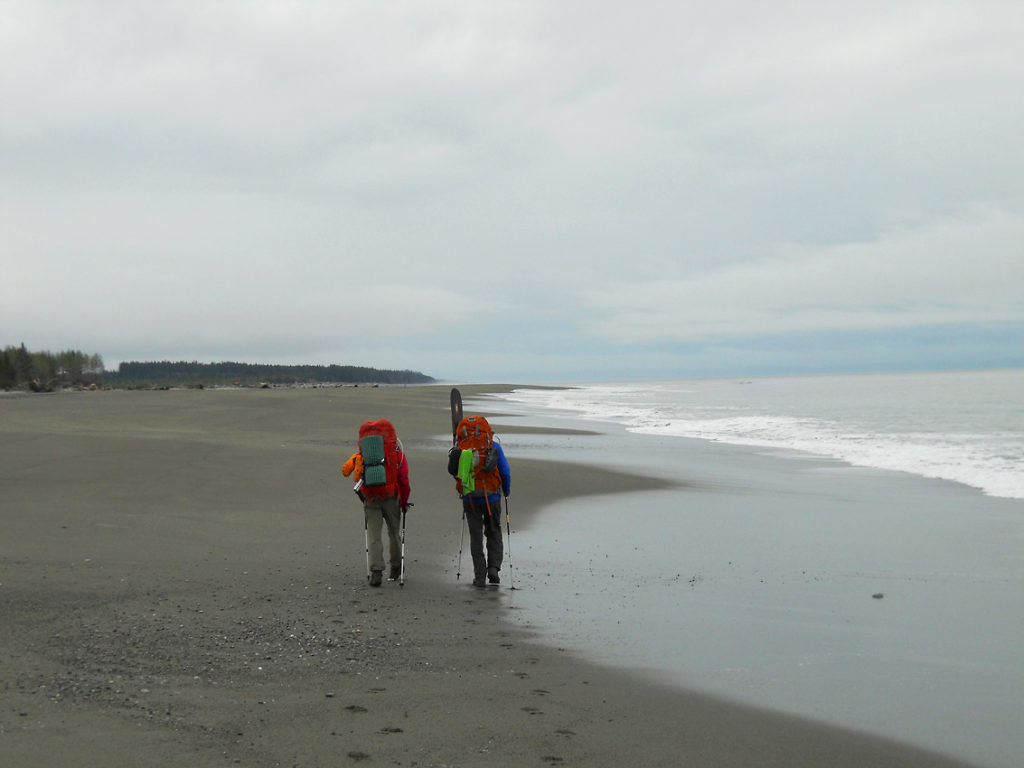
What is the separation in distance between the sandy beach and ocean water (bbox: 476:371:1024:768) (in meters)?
0.47

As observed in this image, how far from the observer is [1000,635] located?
23.7 feet

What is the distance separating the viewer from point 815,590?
349 inches

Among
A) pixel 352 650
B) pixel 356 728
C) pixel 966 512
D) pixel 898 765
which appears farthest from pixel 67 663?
pixel 966 512

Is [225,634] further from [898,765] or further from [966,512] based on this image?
[966,512]

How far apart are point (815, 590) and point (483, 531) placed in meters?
3.77

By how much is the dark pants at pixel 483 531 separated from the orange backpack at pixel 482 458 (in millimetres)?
149

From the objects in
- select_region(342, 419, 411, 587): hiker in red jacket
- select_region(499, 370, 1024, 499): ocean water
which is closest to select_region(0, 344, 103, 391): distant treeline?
select_region(499, 370, 1024, 499): ocean water

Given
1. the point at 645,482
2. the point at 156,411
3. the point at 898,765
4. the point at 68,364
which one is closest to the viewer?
the point at 898,765

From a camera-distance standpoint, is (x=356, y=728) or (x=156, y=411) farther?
(x=156, y=411)

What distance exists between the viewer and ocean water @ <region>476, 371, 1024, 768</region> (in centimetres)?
592

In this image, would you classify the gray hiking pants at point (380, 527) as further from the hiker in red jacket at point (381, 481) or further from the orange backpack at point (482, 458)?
the orange backpack at point (482, 458)

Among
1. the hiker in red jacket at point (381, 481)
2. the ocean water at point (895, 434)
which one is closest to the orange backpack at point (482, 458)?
the hiker in red jacket at point (381, 481)

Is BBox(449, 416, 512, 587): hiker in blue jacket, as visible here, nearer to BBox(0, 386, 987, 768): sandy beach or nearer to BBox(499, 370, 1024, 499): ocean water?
BBox(0, 386, 987, 768): sandy beach

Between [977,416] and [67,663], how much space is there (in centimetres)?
4031
